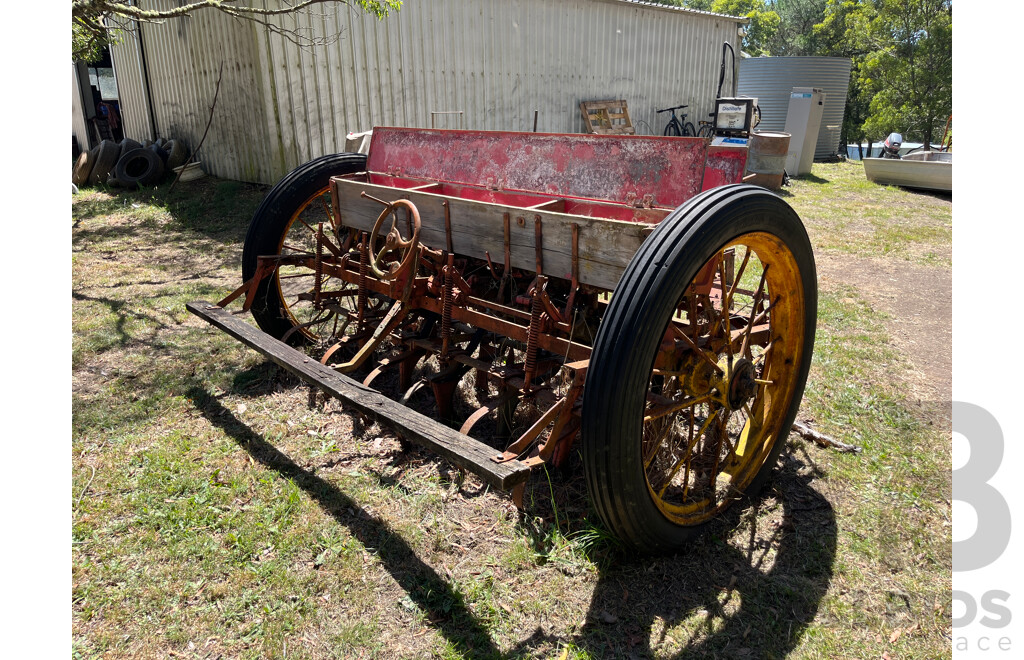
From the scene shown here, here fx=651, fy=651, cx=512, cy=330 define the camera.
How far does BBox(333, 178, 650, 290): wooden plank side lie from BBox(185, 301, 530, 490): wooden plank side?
2.85 feet

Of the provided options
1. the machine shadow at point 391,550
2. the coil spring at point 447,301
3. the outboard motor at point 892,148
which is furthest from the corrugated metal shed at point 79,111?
the outboard motor at point 892,148

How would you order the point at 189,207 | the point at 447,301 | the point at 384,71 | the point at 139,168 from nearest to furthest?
1. the point at 447,301
2. the point at 189,207
3. the point at 384,71
4. the point at 139,168

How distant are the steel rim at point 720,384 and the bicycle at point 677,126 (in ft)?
41.7

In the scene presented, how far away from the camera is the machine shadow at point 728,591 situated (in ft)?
7.78

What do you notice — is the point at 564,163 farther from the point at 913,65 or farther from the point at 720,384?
the point at 913,65

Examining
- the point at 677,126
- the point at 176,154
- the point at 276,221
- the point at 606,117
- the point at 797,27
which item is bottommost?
the point at 276,221

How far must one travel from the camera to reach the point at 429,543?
2848mm

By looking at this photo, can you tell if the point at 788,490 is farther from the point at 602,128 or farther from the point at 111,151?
the point at 111,151

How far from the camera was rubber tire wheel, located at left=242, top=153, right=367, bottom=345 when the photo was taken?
4285 millimetres

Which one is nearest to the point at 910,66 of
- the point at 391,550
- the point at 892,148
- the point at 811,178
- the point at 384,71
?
the point at 892,148

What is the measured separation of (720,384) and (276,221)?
3034 mm

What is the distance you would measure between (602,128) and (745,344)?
441 inches

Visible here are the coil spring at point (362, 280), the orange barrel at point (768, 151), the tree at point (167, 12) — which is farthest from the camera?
the orange barrel at point (768, 151)

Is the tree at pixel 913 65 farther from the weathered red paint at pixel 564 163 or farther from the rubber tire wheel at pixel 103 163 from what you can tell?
the rubber tire wheel at pixel 103 163
